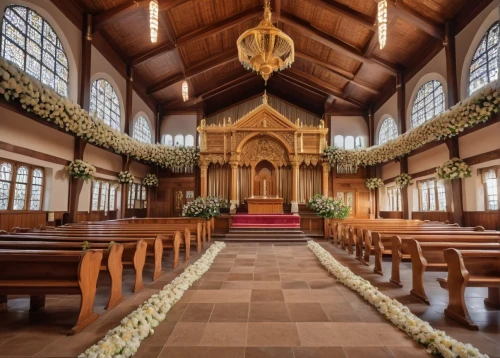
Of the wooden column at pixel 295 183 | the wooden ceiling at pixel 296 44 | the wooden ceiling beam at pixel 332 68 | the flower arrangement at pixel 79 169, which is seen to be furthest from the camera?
the wooden column at pixel 295 183

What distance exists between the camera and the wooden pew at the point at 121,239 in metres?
4.84

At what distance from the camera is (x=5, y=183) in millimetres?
7809

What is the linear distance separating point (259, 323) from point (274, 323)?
6.5 inches

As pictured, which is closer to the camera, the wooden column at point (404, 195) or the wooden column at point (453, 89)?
the wooden column at point (453, 89)

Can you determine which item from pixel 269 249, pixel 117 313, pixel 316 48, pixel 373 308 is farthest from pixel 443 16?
pixel 117 313

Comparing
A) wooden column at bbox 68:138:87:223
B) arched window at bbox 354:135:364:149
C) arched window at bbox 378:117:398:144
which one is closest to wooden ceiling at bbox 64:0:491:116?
arched window at bbox 378:117:398:144

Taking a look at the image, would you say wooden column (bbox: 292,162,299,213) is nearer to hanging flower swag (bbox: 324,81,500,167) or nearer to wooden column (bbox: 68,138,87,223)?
hanging flower swag (bbox: 324,81,500,167)

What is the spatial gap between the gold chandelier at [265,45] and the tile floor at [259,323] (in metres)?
6.19

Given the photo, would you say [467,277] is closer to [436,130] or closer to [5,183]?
[436,130]

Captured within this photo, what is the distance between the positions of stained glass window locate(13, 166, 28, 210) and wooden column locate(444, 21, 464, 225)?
1325cm

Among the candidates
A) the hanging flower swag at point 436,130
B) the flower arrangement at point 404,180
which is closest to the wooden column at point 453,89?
the hanging flower swag at point 436,130

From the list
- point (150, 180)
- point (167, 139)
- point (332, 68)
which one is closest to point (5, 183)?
point (150, 180)

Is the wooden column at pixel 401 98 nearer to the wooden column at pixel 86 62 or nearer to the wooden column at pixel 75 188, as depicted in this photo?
the wooden column at pixel 86 62

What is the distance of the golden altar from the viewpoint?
1332 centimetres
